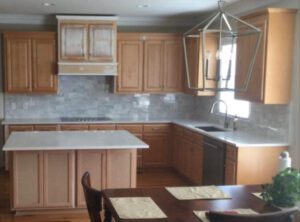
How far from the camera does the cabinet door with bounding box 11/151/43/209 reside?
14.8 feet

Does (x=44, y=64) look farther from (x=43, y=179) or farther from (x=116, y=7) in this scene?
(x=43, y=179)

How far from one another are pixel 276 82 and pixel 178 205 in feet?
8.24

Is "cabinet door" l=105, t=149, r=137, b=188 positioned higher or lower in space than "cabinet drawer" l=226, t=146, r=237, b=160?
lower

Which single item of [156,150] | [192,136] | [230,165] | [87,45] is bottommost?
[156,150]

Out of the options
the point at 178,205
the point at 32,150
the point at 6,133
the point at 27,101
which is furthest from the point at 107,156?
the point at 27,101

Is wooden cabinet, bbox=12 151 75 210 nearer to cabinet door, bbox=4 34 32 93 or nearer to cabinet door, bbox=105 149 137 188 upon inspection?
cabinet door, bbox=105 149 137 188

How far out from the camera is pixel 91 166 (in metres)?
4.65

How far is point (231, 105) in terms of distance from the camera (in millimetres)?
6199

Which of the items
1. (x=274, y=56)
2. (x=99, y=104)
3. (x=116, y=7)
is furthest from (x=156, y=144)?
(x=274, y=56)

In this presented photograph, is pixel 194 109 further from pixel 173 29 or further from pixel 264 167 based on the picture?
pixel 264 167

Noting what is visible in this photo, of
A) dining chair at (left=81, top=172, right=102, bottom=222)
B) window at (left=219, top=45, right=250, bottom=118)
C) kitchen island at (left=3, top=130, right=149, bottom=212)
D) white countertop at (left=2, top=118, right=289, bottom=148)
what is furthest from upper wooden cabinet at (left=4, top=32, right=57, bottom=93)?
dining chair at (left=81, top=172, right=102, bottom=222)

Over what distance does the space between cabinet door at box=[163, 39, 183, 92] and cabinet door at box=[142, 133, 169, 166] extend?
0.85 metres

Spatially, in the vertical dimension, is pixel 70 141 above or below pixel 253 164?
above

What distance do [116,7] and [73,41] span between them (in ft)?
3.42
